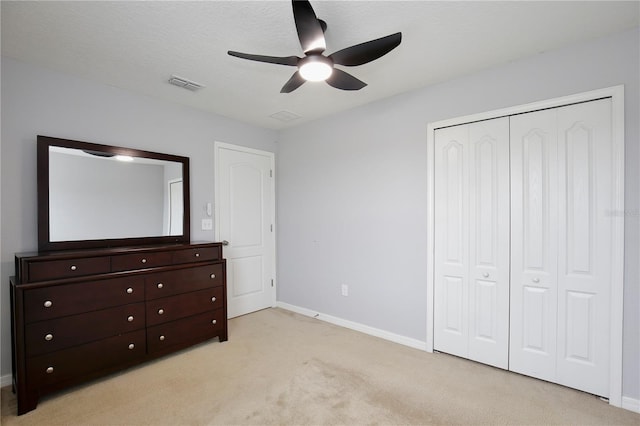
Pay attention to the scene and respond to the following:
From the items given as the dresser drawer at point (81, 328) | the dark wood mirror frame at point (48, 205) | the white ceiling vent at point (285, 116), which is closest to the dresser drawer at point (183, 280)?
the dresser drawer at point (81, 328)

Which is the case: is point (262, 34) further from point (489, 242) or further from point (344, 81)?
point (489, 242)

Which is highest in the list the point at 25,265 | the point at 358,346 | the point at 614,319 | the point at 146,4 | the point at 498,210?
the point at 146,4

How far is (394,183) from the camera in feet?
9.94

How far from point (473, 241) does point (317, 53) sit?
6.39 feet

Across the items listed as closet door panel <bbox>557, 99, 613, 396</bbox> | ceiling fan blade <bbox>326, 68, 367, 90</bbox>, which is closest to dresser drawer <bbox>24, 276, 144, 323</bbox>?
ceiling fan blade <bbox>326, 68, 367, 90</bbox>

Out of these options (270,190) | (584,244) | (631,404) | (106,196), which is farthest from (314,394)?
(270,190)

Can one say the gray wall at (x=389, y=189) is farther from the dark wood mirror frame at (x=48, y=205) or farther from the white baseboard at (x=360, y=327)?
the dark wood mirror frame at (x=48, y=205)

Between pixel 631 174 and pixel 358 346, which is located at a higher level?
pixel 631 174

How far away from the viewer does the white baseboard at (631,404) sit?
1932 millimetres

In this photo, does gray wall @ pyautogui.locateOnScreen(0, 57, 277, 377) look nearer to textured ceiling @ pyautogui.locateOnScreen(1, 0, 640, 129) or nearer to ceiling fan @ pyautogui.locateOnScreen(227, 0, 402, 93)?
textured ceiling @ pyautogui.locateOnScreen(1, 0, 640, 129)

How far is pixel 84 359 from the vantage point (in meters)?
2.18

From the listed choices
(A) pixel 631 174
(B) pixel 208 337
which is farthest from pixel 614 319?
(B) pixel 208 337

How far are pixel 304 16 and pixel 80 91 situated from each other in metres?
2.24

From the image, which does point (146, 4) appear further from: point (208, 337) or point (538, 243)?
point (538, 243)
